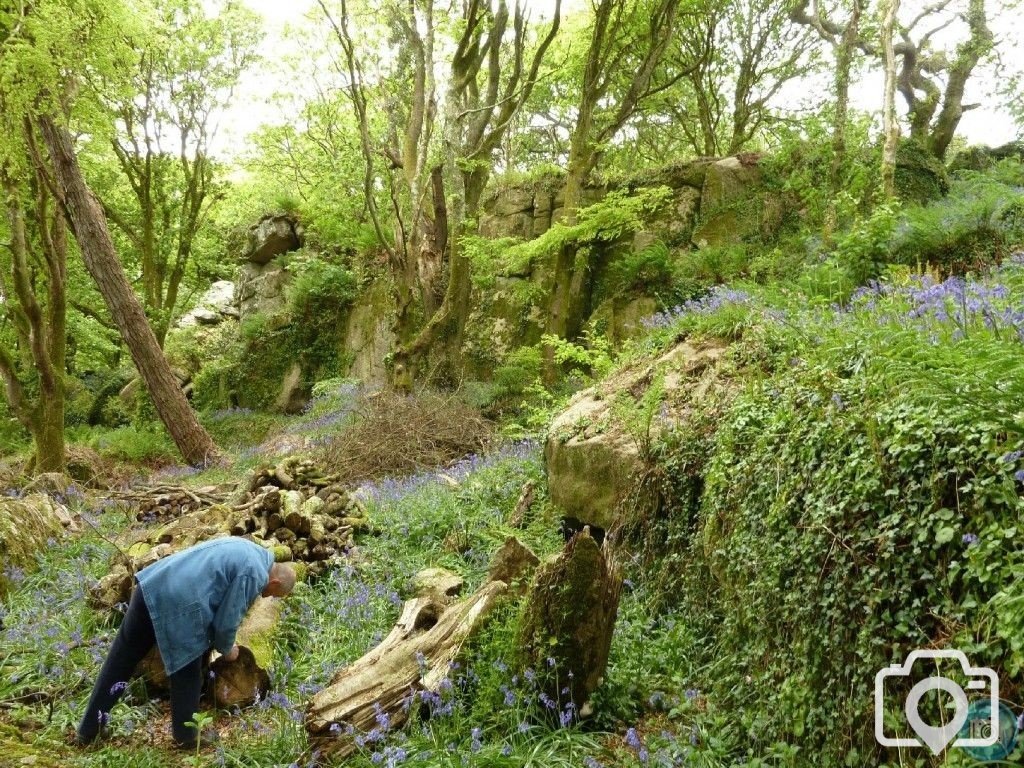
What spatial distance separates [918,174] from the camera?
12.0 meters

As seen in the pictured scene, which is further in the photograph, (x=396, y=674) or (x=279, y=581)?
(x=279, y=581)

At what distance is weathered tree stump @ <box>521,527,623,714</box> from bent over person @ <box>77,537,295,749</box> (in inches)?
73.5

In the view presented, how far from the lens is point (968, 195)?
916cm

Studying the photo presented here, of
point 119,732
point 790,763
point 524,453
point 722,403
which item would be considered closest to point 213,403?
point 524,453

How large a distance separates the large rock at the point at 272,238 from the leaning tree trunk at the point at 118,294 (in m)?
8.22

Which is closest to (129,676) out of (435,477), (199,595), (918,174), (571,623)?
(199,595)

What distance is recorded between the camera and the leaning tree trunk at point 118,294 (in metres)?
9.34

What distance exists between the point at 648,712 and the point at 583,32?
13966mm

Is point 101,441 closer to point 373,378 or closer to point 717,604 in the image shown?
point 373,378

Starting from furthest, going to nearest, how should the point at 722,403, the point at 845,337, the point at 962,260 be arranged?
the point at 962,260
the point at 722,403
the point at 845,337

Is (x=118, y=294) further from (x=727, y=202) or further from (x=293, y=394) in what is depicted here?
(x=727, y=202)

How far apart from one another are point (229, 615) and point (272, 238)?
54.6ft

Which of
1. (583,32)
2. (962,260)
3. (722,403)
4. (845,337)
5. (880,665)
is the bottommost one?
(880,665)

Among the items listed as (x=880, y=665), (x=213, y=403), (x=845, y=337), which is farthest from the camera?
(x=213, y=403)
